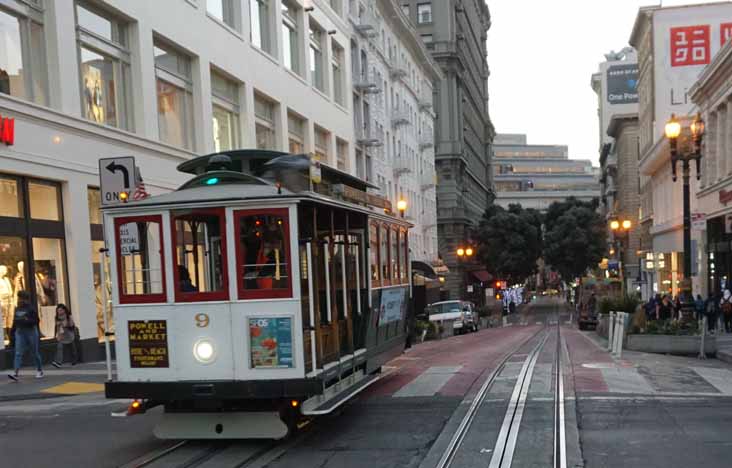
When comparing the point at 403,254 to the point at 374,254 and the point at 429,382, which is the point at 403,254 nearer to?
the point at 374,254

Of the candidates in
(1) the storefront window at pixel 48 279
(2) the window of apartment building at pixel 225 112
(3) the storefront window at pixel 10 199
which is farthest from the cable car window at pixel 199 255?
(2) the window of apartment building at pixel 225 112

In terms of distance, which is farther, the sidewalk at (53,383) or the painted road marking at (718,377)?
the sidewalk at (53,383)

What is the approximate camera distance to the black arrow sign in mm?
11328

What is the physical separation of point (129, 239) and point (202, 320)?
1283 millimetres

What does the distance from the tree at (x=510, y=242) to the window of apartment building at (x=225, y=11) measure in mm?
44566

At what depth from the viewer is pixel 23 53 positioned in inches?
650

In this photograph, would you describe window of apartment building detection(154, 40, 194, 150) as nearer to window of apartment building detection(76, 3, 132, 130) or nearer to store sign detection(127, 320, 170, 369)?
window of apartment building detection(76, 3, 132, 130)

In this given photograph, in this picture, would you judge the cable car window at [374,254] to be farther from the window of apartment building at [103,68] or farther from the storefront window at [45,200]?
the window of apartment building at [103,68]

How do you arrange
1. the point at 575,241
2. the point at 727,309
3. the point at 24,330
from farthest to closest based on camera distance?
the point at 575,241 → the point at 727,309 → the point at 24,330

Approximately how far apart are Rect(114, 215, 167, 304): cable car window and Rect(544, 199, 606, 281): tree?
62593 millimetres

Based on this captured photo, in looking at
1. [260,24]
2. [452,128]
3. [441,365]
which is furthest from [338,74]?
[452,128]

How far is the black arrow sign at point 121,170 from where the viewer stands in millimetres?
11328

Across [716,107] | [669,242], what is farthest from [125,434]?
[669,242]

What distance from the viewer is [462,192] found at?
2985 inches
